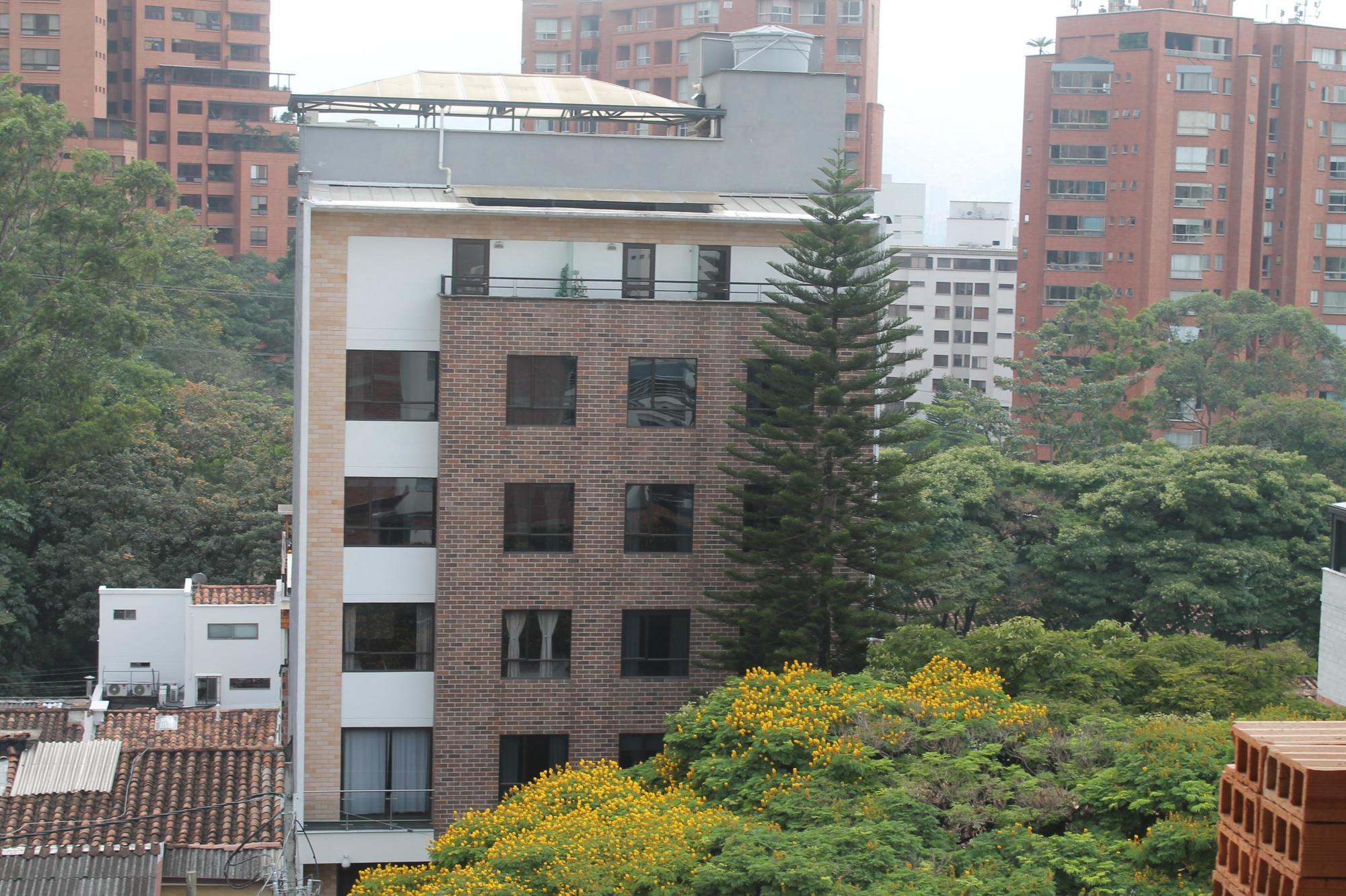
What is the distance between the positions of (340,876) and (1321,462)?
3283 centimetres

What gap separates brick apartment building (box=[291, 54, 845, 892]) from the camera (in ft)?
75.3

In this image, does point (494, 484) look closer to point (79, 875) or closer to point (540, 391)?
point (540, 391)

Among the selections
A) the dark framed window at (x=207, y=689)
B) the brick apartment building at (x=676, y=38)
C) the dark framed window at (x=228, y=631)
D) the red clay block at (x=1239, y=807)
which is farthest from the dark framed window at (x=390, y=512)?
the brick apartment building at (x=676, y=38)

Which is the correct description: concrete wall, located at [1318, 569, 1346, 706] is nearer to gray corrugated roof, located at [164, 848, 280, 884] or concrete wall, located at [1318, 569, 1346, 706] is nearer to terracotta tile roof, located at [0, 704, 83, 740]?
gray corrugated roof, located at [164, 848, 280, 884]

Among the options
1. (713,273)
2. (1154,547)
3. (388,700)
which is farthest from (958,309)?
(388,700)

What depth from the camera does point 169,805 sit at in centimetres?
2223

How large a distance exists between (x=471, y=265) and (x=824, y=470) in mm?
6210

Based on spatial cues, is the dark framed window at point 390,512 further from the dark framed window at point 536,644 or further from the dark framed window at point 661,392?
the dark framed window at point 661,392

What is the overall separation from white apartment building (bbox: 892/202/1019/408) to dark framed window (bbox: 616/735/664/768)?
183 feet

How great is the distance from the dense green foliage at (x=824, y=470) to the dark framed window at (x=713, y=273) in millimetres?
1142

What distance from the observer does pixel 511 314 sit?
75.0 ft

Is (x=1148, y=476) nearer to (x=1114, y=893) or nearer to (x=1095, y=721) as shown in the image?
(x=1095, y=721)

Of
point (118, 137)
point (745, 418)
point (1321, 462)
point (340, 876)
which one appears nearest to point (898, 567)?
point (745, 418)

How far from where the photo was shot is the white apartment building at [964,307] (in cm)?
7862
